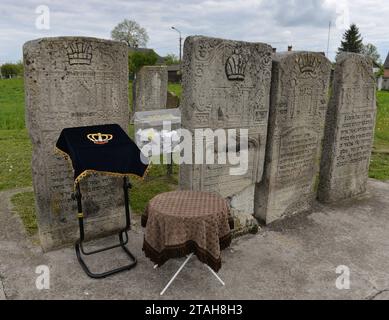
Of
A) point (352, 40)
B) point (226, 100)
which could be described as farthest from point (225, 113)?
point (352, 40)

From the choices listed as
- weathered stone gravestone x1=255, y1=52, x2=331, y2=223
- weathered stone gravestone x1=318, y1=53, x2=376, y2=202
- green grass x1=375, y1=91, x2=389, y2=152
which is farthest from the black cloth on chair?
green grass x1=375, y1=91, x2=389, y2=152

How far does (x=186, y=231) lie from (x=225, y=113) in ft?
6.08

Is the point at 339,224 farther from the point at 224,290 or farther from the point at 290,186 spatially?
the point at 224,290

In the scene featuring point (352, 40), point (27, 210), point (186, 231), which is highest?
point (352, 40)

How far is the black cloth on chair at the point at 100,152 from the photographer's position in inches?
130

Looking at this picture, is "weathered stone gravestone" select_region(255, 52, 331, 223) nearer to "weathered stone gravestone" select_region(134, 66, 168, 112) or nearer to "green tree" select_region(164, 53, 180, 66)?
"weathered stone gravestone" select_region(134, 66, 168, 112)

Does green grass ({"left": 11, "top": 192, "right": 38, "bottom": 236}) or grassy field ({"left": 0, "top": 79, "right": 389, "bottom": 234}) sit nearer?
green grass ({"left": 11, "top": 192, "right": 38, "bottom": 236})

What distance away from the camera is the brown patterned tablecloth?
3.23m

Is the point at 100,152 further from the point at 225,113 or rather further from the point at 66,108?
the point at 225,113

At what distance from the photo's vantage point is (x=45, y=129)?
12.8 ft

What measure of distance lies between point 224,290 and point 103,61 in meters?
2.96

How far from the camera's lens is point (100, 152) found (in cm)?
342

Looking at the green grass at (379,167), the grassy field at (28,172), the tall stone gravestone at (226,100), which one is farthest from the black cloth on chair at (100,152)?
the green grass at (379,167)

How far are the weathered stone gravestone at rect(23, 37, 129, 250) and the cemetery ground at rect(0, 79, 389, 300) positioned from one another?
45 cm
